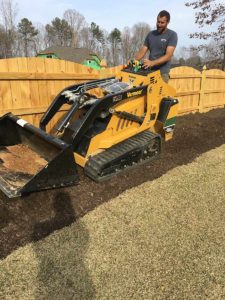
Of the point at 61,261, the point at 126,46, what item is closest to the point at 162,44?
the point at 61,261

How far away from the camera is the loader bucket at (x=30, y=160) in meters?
3.63

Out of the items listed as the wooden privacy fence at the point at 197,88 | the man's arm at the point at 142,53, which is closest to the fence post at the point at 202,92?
the wooden privacy fence at the point at 197,88

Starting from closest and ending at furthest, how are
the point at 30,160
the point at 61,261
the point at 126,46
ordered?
the point at 61,261, the point at 30,160, the point at 126,46

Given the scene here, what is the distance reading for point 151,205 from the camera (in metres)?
4.16

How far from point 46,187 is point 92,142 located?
1.11 meters

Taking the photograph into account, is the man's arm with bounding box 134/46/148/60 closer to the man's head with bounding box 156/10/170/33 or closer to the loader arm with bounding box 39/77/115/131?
the man's head with bounding box 156/10/170/33

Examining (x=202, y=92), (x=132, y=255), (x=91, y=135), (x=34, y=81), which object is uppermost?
(x=34, y=81)

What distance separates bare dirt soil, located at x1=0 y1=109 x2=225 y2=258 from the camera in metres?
3.46

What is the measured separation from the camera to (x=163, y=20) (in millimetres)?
5809

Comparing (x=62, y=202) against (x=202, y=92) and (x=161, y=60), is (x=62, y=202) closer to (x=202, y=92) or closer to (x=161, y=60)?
(x=161, y=60)

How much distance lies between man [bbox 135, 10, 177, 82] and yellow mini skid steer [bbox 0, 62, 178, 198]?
1.58 feet

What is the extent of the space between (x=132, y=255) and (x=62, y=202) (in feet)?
4.21

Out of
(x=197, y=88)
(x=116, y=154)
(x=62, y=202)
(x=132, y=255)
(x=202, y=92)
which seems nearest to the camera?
(x=132, y=255)

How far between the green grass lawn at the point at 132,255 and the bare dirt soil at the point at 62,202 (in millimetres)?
146
